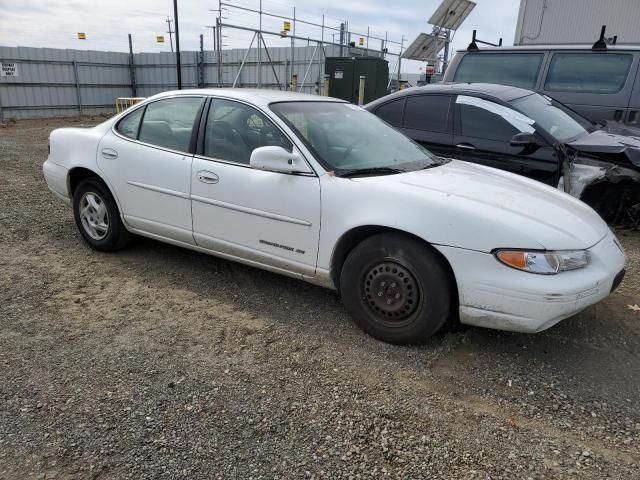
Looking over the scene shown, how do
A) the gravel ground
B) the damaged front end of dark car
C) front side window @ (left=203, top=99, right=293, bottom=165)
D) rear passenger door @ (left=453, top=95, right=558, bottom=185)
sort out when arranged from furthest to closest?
rear passenger door @ (left=453, top=95, right=558, bottom=185) < the damaged front end of dark car < front side window @ (left=203, top=99, right=293, bottom=165) < the gravel ground

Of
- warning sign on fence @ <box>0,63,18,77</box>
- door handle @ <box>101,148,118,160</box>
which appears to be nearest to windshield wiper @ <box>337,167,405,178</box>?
door handle @ <box>101,148,118,160</box>

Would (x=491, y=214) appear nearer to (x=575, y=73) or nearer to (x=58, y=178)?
(x=58, y=178)

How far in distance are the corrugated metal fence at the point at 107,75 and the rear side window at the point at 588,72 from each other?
998 centimetres

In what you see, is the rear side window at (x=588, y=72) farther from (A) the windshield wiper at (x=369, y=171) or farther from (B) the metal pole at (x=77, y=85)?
(B) the metal pole at (x=77, y=85)

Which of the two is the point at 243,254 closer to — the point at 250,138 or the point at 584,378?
the point at 250,138

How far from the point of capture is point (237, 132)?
375 centimetres

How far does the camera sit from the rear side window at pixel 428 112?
5512 mm

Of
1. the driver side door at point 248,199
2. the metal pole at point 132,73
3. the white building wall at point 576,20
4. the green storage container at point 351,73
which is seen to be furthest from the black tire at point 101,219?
the metal pole at point 132,73

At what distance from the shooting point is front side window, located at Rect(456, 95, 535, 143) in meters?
5.06

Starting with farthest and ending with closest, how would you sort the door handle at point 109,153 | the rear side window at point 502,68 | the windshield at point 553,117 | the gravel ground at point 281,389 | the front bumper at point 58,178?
1. the rear side window at point 502,68
2. the windshield at point 553,117
3. the front bumper at point 58,178
4. the door handle at point 109,153
5. the gravel ground at point 281,389

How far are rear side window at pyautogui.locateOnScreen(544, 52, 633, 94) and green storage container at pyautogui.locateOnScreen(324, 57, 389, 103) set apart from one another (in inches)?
327

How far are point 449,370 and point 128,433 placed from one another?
1.70 m

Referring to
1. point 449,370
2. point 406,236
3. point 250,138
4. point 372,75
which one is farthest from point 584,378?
point 372,75

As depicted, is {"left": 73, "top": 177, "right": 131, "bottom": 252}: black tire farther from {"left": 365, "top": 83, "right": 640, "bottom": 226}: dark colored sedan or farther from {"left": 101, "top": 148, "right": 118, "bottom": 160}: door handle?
{"left": 365, "top": 83, "right": 640, "bottom": 226}: dark colored sedan
